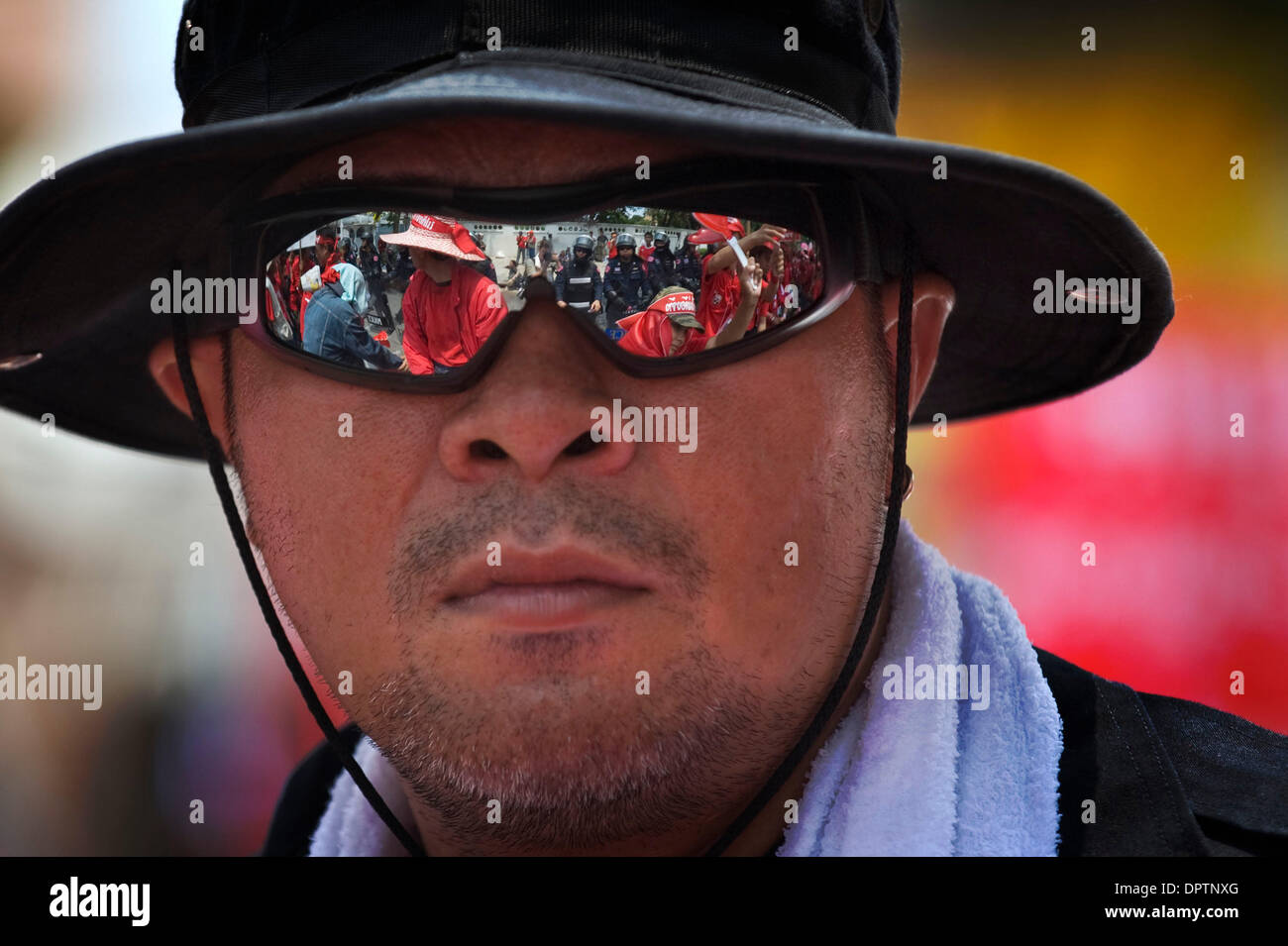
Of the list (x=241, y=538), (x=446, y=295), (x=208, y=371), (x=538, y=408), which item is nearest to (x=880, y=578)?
(x=538, y=408)

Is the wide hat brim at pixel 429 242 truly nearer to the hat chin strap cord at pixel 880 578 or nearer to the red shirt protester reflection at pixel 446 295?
the red shirt protester reflection at pixel 446 295

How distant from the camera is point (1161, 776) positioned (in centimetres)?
Answer: 155

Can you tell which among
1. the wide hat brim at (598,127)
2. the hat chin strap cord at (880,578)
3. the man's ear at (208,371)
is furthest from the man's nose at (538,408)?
the man's ear at (208,371)

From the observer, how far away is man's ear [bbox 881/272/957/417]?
1.70 meters

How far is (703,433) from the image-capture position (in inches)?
58.2

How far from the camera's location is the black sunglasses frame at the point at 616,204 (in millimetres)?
1407

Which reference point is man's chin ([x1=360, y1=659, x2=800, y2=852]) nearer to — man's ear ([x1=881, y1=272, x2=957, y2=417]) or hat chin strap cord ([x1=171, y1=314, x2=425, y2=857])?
hat chin strap cord ([x1=171, y1=314, x2=425, y2=857])

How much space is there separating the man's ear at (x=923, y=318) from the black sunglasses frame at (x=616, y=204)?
13 centimetres

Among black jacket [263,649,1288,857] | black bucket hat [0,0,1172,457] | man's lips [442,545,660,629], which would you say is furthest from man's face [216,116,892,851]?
black jacket [263,649,1288,857]

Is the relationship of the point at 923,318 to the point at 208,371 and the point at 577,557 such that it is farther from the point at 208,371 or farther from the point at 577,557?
the point at 208,371

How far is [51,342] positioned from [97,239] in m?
0.34
